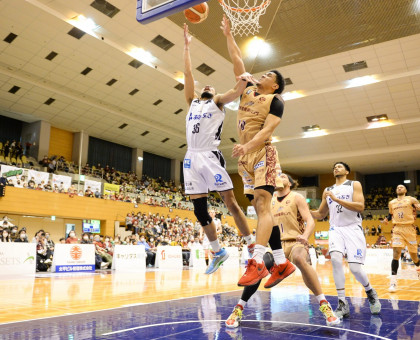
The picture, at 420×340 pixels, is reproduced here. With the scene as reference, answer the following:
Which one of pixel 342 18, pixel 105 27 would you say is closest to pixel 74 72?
pixel 105 27

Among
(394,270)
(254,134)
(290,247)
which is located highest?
(254,134)

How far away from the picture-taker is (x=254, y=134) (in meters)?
4.06

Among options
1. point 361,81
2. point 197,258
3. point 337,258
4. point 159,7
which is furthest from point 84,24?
point 337,258

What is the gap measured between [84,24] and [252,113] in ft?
55.3

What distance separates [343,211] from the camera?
544cm

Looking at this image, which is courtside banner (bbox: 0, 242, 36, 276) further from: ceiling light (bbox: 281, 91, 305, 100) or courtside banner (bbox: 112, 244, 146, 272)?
ceiling light (bbox: 281, 91, 305, 100)

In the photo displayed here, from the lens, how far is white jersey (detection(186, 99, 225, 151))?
4297 millimetres

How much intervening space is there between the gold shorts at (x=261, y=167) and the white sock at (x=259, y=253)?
592 mm

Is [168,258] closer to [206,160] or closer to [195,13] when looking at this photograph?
[195,13]

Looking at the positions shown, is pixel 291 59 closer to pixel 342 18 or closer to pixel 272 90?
pixel 342 18

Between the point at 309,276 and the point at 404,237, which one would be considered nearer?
the point at 309,276

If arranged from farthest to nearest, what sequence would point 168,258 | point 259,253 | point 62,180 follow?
point 62,180
point 168,258
point 259,253

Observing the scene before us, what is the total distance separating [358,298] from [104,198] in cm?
1787

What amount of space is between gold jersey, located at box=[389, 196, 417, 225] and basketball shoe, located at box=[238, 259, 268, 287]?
5949 millimetres
